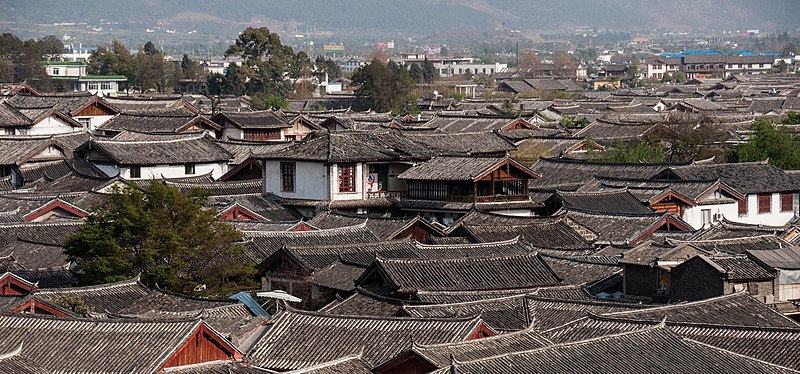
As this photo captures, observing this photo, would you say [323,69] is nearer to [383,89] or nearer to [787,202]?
[383,89]

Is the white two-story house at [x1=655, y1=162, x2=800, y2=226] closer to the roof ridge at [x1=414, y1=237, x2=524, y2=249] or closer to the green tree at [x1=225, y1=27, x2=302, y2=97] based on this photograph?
the roof ridge at [x1=414, y1=237, x2=524, y2=249]

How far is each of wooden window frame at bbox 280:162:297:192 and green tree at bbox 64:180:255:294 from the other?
11995 millimetres

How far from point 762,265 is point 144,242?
13111 mm

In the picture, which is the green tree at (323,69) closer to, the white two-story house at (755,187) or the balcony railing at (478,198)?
the white two-story house at (755,187)

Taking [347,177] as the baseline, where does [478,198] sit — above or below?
below

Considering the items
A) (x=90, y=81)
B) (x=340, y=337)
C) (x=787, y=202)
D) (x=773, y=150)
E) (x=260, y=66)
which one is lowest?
(x=787, y=202)

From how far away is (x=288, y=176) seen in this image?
4622 centimetres

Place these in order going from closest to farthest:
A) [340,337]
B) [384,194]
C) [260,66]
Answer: [340,337] → [384,194] → [260,66]

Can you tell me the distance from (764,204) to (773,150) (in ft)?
33.9

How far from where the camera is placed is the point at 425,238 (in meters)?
39.2

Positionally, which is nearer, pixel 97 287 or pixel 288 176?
pixel 97 287

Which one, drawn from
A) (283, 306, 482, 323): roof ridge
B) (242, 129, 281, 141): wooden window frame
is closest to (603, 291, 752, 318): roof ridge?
(283, 306, 482, 323): roof ridge

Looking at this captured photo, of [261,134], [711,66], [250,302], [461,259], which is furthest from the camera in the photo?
[711,66]

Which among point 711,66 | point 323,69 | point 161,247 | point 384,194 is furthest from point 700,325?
point 711,66
